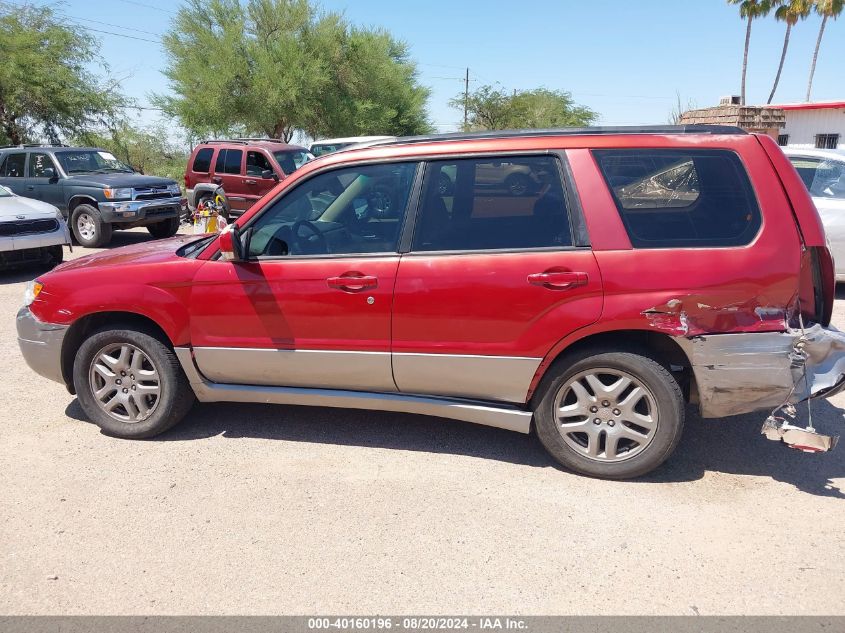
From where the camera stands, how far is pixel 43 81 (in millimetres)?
22406

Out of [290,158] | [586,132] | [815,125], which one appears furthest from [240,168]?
[815,125]

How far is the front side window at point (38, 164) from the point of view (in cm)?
1301

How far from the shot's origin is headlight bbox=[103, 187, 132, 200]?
40.6ft

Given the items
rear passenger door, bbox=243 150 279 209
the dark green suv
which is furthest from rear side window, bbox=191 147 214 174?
the dark green suv

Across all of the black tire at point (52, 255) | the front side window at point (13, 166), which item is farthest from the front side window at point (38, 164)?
the black tire at point (52, 255)

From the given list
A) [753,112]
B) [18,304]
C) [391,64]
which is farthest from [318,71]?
[18,304]

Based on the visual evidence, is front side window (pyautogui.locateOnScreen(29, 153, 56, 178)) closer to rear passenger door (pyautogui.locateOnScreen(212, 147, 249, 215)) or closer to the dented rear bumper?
rear passenger door (pyautogui.locateOnScreen(212, 147, 249, 215))

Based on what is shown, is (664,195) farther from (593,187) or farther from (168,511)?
(168,511)

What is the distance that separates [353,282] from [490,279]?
78 centimetres

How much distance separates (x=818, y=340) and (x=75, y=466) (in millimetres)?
4232

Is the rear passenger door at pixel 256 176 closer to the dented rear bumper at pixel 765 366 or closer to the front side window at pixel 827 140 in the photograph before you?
the dented rear bumper at pixel 765 366

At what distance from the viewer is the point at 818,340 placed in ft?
11.2

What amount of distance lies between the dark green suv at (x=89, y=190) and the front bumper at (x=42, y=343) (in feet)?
28.7

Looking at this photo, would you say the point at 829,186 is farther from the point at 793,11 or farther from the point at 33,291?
the point at 793,11
